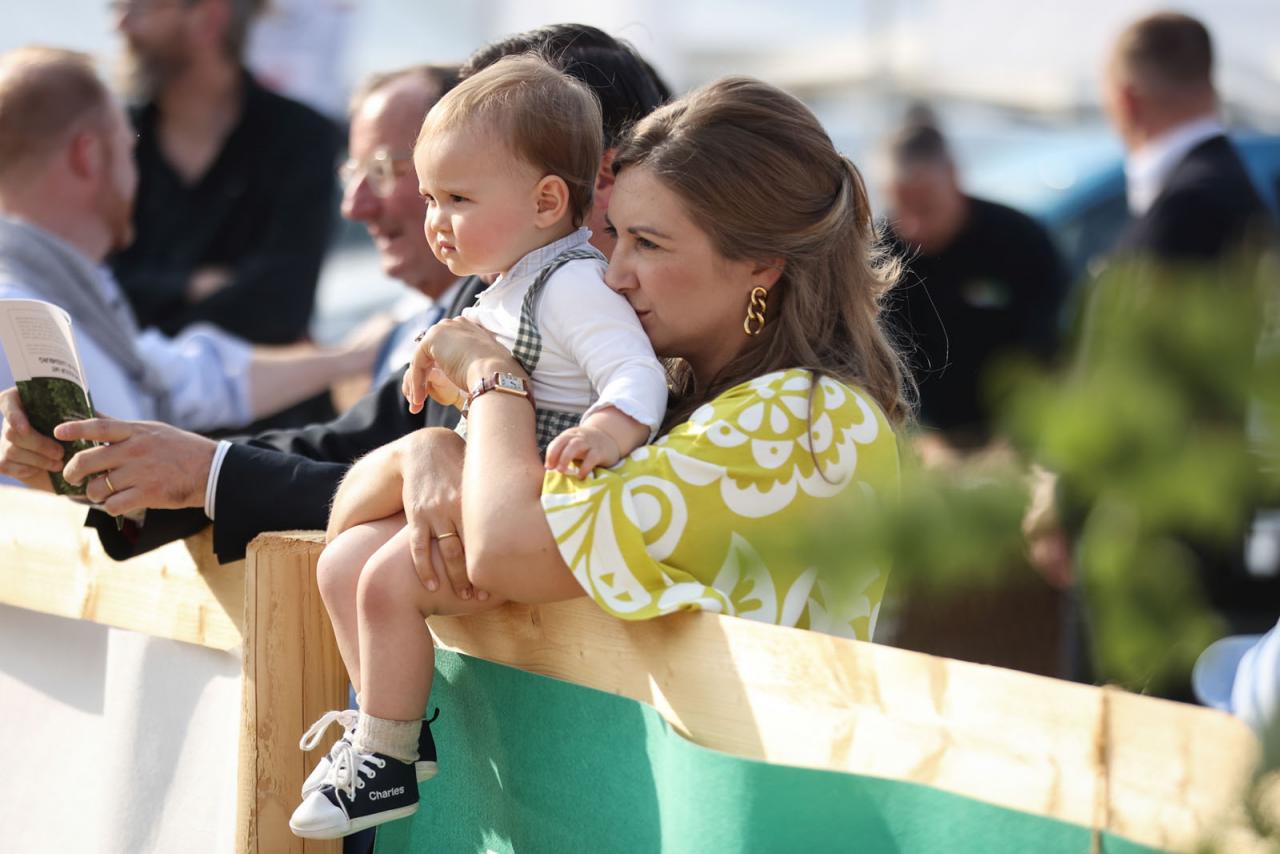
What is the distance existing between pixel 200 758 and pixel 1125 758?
1.59m

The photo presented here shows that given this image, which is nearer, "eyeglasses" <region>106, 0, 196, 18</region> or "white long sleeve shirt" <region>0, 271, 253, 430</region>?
"white long sleeve shirt" <region>0, 271, 253, 430</region>

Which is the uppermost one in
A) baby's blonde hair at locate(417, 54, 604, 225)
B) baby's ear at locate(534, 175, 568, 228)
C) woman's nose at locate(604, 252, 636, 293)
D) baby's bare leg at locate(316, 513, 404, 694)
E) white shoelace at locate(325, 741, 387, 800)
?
baby's blonde hair at locate(417, 54, 604, 225)

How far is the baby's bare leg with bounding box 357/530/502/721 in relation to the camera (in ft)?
6.31

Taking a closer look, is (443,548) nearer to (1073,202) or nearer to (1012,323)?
(1012,323)

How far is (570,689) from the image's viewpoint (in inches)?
72.4

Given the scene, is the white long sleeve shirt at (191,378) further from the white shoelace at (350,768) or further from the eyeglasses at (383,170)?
the white shoelace at (350,768)

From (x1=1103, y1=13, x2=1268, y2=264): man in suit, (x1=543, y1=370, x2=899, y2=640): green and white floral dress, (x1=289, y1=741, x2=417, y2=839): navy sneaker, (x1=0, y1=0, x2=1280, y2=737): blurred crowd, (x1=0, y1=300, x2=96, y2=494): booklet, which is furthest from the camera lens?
(x1=1103, y1=13, x2=1268, y2=264): man in suit

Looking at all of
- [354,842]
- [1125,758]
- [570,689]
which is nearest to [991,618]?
[354,842]

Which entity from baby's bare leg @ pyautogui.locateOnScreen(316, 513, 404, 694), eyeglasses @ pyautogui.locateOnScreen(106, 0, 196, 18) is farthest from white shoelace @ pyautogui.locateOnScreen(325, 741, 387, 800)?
eyeglasses @ pyautogui.locateOnScreen(106, 0, 196, 18)

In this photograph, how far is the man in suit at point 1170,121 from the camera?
4516 millimetres

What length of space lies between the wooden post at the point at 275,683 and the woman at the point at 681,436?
0.14 meters

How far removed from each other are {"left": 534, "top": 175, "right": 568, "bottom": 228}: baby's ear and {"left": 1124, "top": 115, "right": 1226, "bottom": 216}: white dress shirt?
122 inches

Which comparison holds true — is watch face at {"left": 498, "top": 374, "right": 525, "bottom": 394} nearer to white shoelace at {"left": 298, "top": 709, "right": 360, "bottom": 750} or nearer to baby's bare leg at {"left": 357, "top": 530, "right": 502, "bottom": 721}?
baby's bare leg at {"left": 357, "top": 530, "right": 502, "bottom": 721}

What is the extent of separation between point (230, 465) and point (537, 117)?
2.40ft
